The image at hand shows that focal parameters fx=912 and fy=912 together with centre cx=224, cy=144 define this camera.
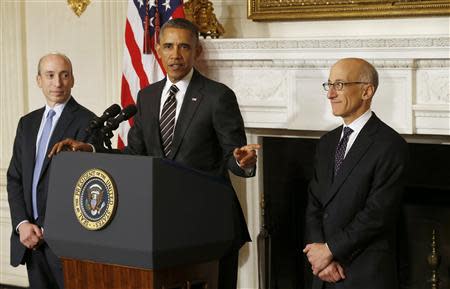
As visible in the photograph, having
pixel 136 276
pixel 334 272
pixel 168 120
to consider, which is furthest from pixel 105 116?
pixel 334 272

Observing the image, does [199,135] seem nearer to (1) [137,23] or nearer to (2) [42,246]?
(2) [42,246]

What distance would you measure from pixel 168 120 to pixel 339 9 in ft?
4.72

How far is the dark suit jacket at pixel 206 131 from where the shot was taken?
3.79m

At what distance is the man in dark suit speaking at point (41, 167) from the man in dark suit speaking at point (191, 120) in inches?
18.5

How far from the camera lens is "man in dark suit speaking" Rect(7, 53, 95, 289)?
4.20 m

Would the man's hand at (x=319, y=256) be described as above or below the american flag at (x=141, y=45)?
below

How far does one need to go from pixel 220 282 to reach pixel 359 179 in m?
0.80

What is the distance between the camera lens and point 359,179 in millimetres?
3453

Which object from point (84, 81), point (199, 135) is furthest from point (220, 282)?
point (84, 81)

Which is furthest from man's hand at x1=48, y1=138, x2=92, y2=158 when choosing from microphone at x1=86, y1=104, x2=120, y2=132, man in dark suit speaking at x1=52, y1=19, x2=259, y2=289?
microphone at x1=86, y1=104, x2=120, y2=132

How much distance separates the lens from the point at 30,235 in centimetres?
416

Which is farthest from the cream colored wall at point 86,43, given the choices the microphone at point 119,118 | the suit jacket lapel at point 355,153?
the microphone at point 119,118

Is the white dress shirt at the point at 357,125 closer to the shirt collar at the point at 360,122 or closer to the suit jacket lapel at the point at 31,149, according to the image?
the shirt collar at the point at 360,122

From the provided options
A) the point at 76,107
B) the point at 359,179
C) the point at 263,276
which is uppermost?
the point at 76,107
